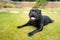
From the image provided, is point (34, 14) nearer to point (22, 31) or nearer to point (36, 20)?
point (36, 20)

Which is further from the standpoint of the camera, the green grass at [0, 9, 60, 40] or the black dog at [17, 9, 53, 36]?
the black dog at [17, 9, 53, 36]

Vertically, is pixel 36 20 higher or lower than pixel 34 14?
lower

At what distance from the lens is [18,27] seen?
684cm

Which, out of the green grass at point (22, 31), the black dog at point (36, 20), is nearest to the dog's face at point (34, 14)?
the black dog at point (36, 20)

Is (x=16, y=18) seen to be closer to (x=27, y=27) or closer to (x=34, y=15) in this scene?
(x=27, y=27)

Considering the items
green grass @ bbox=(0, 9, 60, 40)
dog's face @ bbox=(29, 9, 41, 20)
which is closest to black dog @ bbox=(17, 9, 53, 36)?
dog's face @ bbox=(29, 9, 41, 20)

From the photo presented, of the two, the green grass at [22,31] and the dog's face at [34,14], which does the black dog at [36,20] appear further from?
the green grass at [22,31]

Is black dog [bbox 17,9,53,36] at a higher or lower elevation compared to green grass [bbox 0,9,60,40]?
higher

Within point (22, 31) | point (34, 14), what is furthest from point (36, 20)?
point (22, 31)

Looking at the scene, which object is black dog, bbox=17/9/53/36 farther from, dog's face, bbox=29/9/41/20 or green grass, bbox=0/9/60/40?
green grass, bbox=0/9/60/40

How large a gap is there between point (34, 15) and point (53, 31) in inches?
30.9

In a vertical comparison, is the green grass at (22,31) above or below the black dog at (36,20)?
below

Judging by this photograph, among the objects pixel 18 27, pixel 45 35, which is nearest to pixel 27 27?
pixel 18 27

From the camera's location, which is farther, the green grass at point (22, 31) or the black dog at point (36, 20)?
the black dog at point (36, 20)
